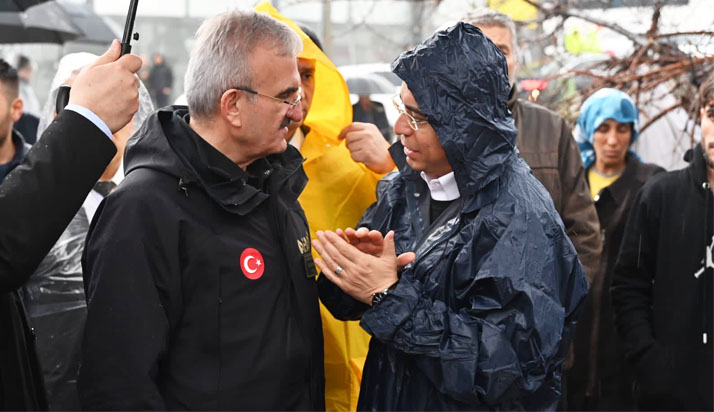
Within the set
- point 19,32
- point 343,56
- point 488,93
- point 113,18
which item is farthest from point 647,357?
point 113,18

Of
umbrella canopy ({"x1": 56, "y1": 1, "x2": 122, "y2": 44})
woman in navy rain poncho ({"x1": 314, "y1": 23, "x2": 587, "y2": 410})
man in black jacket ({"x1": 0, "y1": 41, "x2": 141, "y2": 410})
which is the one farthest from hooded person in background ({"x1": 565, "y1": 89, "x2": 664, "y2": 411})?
umbrella canopy ({"x1": 56, "y1": 1, "x2": 122, "y2": 44})

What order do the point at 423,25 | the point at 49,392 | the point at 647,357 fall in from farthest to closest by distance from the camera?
1. the point at 423,25
2. the point at 647,357
3. the point at 49,392

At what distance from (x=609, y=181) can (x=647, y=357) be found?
1392mm

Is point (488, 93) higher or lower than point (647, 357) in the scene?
higher

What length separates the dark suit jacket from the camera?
2.12 meters

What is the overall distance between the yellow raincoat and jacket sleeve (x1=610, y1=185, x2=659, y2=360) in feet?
4.79

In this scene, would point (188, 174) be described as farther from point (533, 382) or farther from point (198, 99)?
point (533, 382)

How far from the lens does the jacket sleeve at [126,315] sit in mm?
2225

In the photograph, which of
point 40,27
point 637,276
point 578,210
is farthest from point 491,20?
point 40,27

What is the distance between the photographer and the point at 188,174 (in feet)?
7.90

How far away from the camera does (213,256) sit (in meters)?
2.36

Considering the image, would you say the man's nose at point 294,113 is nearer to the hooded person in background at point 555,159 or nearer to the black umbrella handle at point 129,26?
the black umbrella handle at point 129,26

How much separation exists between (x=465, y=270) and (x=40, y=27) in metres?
6.16

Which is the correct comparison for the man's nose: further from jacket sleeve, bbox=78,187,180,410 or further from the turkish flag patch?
jacket sleeve, bbox=78,187,180,410
